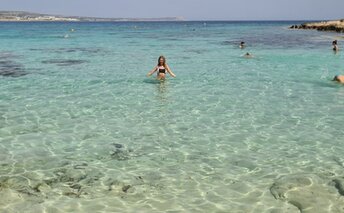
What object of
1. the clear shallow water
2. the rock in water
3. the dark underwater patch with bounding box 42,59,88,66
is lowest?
the rock in water

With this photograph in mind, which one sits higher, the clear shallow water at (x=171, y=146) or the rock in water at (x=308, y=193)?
the clear shallow water at (x=171, y=146)

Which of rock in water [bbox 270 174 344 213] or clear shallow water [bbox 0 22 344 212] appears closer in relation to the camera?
rock in water [bbox 270 174 344 213]

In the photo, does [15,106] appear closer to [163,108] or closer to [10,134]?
[10,134]

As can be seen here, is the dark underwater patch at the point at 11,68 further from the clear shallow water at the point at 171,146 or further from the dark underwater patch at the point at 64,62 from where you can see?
the clear shallow water at the point at 171,146

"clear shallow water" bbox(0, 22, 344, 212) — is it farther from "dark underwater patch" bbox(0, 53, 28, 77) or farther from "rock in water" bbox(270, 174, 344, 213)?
"dark underwater patch" bbox(0, 53, 28, 77)

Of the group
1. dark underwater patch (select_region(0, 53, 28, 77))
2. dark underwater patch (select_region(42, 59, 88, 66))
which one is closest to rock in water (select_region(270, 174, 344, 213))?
dark underwater patch (select_region(0, 53, 28, 77))

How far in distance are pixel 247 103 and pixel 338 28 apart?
252 ft

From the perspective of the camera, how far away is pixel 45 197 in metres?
7.96

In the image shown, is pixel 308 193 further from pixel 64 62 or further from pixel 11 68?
pixel 64 62

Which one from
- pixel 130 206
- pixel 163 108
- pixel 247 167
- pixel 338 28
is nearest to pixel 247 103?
pixel 163 108

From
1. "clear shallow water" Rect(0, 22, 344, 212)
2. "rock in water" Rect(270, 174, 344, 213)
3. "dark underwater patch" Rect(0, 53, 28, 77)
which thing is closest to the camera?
"rock in water" Rect(270, 174, 344, 213)

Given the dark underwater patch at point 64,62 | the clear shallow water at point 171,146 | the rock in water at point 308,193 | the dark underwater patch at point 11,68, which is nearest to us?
the rock in water at point 308,193

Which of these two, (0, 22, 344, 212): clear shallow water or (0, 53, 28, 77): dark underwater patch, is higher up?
(0, 53, 28, 77): dark underwater patch

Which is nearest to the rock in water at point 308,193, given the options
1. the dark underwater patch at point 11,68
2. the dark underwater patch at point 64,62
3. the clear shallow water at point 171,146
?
the clear shallow water at point 171,146
